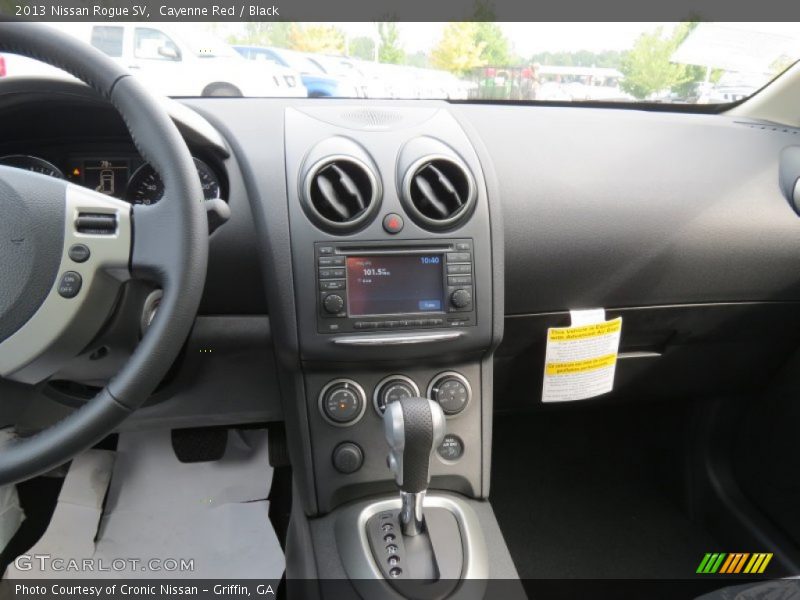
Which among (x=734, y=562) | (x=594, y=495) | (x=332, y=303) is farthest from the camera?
(x=594, y=495)

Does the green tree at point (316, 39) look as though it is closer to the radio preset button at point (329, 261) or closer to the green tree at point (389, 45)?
the green tree at point (389, 45)

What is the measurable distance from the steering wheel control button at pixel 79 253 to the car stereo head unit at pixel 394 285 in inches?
14.7

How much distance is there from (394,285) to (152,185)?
49 cm

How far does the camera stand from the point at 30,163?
1141 millimetres

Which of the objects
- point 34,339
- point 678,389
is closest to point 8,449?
point 34,339

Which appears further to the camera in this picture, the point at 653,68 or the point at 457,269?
the point at 653,68

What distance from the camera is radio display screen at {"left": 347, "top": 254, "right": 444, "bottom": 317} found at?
1107mm

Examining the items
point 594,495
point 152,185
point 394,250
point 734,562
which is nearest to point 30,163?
point 152,185

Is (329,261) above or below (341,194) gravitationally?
below

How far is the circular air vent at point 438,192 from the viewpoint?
1129 mm

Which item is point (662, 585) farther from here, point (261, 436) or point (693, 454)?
point (261, 436)

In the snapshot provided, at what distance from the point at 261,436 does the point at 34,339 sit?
2.99ft

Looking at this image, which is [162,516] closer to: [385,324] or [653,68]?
[385,324]

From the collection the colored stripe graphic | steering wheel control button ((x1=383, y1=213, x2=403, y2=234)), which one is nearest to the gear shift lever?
steering wheel control button ((x1=383, y1=213, x2=403, y2=234))
